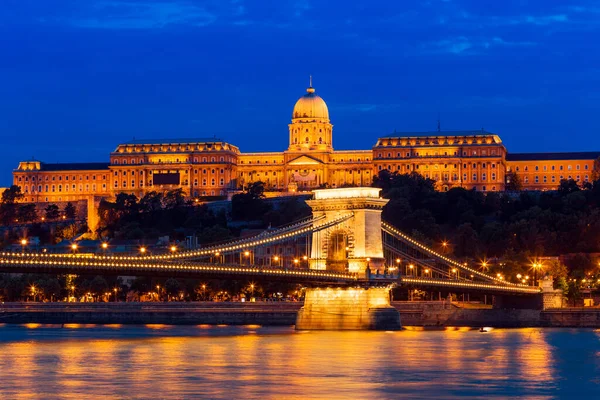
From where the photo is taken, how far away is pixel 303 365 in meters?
51.1

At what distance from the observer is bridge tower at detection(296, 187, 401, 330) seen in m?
70.7

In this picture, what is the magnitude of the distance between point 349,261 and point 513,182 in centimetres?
10710

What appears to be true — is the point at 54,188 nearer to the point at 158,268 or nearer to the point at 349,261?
the point at 349,261

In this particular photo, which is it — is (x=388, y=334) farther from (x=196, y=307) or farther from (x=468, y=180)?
(x=468, y=180)

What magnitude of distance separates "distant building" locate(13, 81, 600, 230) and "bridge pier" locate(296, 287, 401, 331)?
330 ft

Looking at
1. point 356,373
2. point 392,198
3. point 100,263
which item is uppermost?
point 392,198

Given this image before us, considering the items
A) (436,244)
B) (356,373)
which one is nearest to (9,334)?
(356,373)

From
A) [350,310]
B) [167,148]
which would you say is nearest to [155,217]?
[167,148]

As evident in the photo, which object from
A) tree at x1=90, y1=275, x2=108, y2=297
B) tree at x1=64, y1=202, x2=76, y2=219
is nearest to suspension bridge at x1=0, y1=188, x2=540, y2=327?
tree at x1=90, y1=275, x2=108, y2=297

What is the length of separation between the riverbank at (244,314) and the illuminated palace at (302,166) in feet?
277

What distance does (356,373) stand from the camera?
48.4 m

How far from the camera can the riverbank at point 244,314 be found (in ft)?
272

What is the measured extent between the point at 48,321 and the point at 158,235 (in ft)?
169

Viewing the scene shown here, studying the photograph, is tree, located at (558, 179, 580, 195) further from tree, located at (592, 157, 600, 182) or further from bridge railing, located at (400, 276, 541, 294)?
bridge railing, located at (400, 276, 541, 294)
